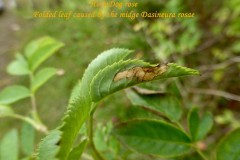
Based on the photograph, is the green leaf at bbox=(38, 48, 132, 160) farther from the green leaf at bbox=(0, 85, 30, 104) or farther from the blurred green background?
the blurred green background

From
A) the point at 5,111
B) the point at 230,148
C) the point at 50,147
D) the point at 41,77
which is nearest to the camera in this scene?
the point at 50,147

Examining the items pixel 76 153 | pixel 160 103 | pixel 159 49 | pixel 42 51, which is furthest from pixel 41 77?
pixel 159 49

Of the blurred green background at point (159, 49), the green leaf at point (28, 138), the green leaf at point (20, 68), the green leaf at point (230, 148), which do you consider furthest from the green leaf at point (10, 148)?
the blurred green background at point (159, 49)

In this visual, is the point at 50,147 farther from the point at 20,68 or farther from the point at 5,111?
the point at 20,68

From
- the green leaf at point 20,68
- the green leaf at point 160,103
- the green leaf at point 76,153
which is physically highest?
the green leaf at point 20,68

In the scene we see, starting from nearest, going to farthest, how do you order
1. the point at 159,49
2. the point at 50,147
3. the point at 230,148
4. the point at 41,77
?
1. the point at 50,147
2. the point at 230,148
3. the point at 41,77
4. the point at 159,49

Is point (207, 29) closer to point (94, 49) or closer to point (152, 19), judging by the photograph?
point (152, 19)

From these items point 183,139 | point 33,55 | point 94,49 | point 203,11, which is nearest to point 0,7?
point 94,49

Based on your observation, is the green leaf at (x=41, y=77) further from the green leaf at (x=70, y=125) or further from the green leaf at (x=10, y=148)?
the green leaf at (x=70, y=125)
